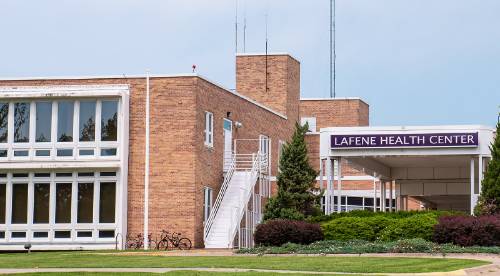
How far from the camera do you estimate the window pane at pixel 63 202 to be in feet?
136

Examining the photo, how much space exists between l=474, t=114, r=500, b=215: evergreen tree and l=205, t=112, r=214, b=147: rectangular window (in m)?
11.6

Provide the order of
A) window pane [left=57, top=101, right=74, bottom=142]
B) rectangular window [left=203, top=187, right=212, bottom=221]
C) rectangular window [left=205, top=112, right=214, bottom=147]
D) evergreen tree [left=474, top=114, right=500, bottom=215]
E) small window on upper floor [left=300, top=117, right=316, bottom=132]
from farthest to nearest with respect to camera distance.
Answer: small window on upper floor [left=300, top=117, right=316, bottom=132] < rectangular window [left=205, top=112, right=214, bottom=147] < rectangular window [left=203, top=187, right=212, bottom=221] < window pane [left=57, top=101, right=74, bottom=142] < evergreen tree [left=474, top=114, right=500, bottom=215]

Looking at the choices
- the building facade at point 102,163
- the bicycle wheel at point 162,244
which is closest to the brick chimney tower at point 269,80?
the building facade at point 102,163

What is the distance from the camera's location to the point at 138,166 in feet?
137

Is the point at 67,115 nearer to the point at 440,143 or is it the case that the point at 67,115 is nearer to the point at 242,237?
the point at 242,237

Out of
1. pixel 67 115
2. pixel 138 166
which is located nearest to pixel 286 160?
pixel 138 166

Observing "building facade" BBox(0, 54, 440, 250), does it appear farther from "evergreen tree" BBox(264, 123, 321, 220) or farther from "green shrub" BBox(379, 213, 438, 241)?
"green shrub" BBox(379, 213, 438, 241)

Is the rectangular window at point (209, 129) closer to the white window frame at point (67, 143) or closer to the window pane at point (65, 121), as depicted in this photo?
the white window frame at point (67, 143)

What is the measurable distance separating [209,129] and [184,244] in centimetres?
551

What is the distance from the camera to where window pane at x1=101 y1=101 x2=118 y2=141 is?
137ft

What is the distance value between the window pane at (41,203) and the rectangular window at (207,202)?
19.2 ft

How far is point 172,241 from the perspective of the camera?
133ft

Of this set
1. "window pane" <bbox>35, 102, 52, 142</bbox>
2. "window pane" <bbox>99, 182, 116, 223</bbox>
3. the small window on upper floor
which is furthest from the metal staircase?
the small window on upper floor

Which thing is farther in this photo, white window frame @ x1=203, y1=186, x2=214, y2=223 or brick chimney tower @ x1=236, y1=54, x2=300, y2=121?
brick chimney tower @ x1=236, y1=54, x2=300, y2=121
